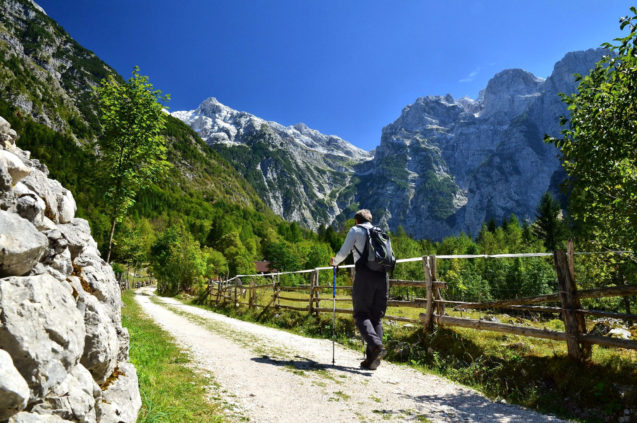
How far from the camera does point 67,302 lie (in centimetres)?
264

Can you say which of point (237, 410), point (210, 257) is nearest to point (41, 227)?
point (237, 410)

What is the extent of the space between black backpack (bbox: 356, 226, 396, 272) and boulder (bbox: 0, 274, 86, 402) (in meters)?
4.92

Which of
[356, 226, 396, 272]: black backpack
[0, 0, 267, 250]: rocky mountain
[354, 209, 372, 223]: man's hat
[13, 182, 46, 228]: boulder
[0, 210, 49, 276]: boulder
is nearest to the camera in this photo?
[0, 210, 49, 276]: boulder

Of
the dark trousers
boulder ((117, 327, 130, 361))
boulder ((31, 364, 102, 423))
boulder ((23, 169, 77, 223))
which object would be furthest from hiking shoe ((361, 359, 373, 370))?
boulder ((23, 169, 77, 223))

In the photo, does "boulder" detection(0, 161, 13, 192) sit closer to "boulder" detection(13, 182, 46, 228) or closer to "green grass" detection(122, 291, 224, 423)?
"boulder" detection(13, 182, 46, 228)

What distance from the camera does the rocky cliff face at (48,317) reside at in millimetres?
2041

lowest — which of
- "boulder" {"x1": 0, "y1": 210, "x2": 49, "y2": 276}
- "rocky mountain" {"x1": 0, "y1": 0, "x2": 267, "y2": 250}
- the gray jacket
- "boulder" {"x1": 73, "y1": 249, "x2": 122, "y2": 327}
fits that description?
"boulder" {"x1": 73, "y1": 249, "x2": 122, "y2": 327}

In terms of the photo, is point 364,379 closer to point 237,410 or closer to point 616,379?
point 237,410

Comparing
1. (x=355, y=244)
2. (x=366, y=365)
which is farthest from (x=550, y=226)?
(x=355, y=244)

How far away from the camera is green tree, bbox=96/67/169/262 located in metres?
13.7

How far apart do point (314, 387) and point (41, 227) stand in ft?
15.0

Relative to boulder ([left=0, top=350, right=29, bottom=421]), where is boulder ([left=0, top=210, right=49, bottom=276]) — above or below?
above

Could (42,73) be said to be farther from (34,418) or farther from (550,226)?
(550,226)

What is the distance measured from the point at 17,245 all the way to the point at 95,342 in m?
1.24
